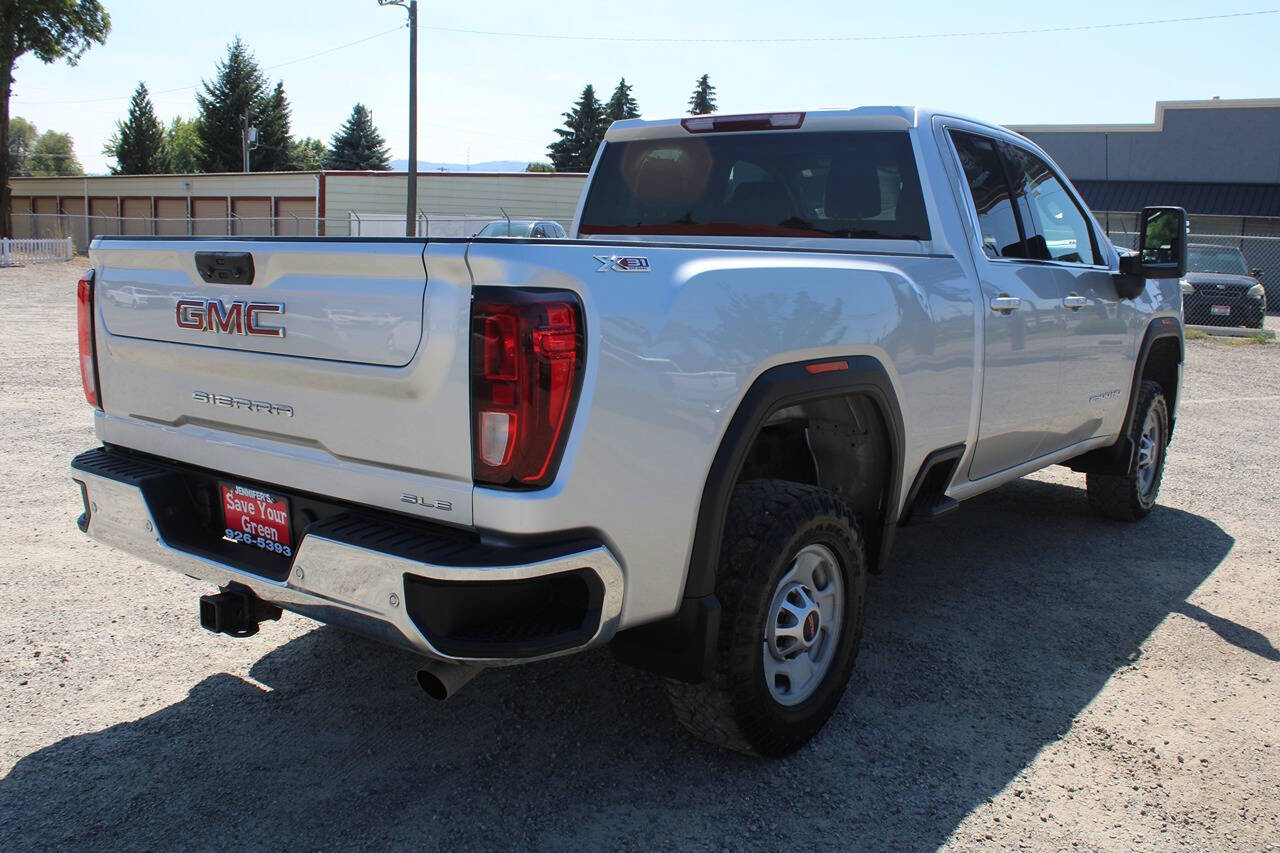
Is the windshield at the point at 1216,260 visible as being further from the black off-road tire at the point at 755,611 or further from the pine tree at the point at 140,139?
the pine tree at the point at 140,139

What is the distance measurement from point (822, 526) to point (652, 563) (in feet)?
2.41

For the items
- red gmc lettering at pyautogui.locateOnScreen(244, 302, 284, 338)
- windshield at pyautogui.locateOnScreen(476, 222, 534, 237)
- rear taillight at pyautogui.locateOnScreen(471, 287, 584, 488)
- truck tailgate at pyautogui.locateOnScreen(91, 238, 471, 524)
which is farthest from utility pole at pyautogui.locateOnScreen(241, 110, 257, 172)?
rear taillight at pyautogui.locateOnScreen(471, 287, 584, 488)

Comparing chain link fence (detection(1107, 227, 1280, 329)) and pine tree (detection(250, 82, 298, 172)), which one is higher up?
pine tree (detection(250, 82, 298, 172))

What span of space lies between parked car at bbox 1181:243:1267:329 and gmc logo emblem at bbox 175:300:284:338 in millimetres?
19812

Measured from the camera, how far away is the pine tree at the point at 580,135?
63812mm

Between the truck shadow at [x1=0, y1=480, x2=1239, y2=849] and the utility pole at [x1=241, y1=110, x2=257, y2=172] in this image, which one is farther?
the utility pole at [x1=241, y1=110, x2=257, y2=172]

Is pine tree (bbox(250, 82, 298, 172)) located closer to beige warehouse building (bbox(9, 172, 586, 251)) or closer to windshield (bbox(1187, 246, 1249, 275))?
beige warehouse building (bbox(9, 172, 586, 251))

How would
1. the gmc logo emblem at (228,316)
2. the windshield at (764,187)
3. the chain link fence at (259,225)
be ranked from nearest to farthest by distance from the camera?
the gmc logo emblem at (228,316) < the windshield at (764,187) < the chain link fence at (259,225)

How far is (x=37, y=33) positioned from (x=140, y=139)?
96.1 feet

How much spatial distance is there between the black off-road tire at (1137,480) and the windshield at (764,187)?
2572 mm

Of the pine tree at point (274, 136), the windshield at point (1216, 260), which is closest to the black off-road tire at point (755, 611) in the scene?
the windshield at point (1216, 260)

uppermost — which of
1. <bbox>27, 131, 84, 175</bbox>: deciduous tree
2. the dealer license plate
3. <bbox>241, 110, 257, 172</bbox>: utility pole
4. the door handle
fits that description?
<bbox>27, 131, 84, 175</bbox>: deciduous tree

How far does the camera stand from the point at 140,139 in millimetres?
65875

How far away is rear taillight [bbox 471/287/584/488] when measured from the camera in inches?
93.0
